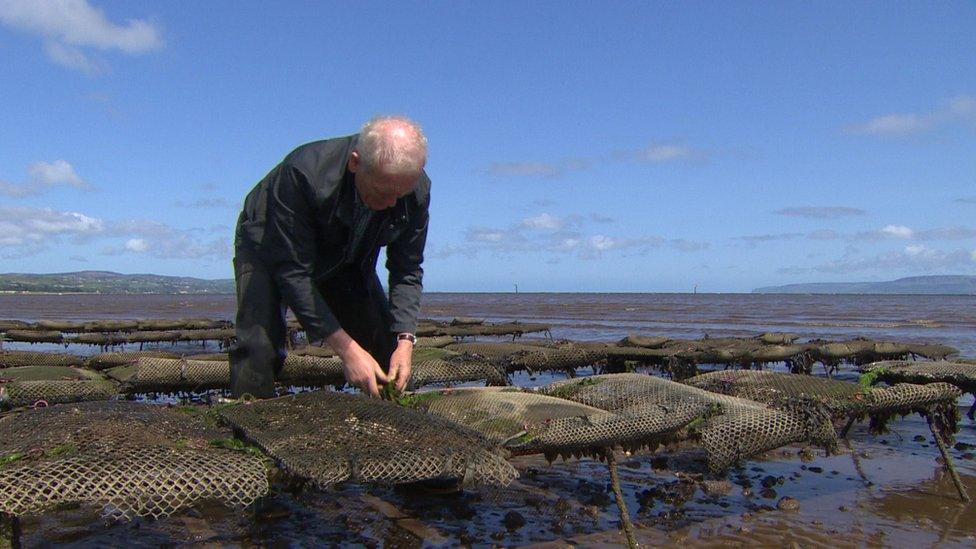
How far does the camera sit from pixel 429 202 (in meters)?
3.85

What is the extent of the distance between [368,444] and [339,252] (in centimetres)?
121

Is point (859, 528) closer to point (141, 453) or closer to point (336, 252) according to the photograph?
point (336, 252)

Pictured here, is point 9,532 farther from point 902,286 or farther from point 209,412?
point 902,286

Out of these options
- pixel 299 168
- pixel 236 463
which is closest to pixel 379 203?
pixel 299 168

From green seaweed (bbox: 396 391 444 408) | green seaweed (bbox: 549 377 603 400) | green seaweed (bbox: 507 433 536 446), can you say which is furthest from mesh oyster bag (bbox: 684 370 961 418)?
green seaweed (bbox: 396 391 444 408)

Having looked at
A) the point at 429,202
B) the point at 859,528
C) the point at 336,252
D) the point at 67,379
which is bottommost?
the point at 859,528

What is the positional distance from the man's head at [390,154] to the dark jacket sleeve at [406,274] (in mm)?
698

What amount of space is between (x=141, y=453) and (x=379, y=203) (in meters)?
1.44

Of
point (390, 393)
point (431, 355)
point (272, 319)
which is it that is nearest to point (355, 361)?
point (390, 393)

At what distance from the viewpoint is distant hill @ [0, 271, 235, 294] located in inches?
4966

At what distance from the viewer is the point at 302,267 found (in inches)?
139

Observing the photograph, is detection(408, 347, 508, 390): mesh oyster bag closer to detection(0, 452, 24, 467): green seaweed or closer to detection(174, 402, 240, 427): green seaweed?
detection(174, 402, 240, 427): green seaweed

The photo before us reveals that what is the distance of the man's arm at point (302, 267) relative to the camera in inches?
134

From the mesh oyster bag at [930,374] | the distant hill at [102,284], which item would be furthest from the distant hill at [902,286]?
the mesh oyster bag at [930,374]
